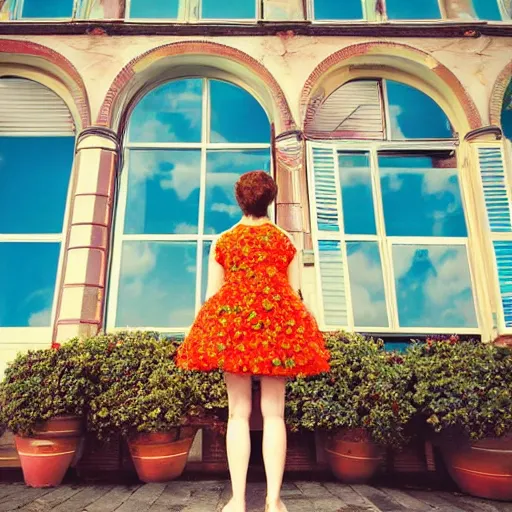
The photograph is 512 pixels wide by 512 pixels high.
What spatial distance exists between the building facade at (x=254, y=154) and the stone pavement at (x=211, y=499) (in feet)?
5.24

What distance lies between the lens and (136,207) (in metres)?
4.91

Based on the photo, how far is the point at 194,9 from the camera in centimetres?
543

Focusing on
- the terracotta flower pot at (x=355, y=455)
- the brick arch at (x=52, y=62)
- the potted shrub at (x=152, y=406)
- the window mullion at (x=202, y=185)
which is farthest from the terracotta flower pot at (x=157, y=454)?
the brick arch at (x=52, y=62)

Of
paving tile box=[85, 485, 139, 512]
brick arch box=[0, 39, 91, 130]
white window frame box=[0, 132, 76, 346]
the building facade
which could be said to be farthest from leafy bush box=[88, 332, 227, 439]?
brick arch box=[0, 39, 91, 130]

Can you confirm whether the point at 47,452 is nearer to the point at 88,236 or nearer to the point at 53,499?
the point at 53,499

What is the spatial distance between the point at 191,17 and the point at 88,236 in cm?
298

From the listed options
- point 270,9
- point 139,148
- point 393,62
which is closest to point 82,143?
point 139,148

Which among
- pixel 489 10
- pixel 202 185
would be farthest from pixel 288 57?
pixel 489 10

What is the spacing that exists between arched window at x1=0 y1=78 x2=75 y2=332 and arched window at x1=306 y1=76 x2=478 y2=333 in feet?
9.22

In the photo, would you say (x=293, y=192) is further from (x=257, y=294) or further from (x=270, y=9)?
(x=257, y=294)

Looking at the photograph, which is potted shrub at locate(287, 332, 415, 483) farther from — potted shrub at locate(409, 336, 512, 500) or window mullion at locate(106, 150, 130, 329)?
window mullion at locate(106, 150, 130, 329)

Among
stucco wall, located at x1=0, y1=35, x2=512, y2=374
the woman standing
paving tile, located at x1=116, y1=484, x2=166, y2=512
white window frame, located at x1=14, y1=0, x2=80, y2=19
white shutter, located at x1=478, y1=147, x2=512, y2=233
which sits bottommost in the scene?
paving tile, located at x1=116, y1=484, x2=166, y2=512

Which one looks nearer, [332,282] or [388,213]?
[332,282]

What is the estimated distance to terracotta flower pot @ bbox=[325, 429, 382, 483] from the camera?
124 inches
